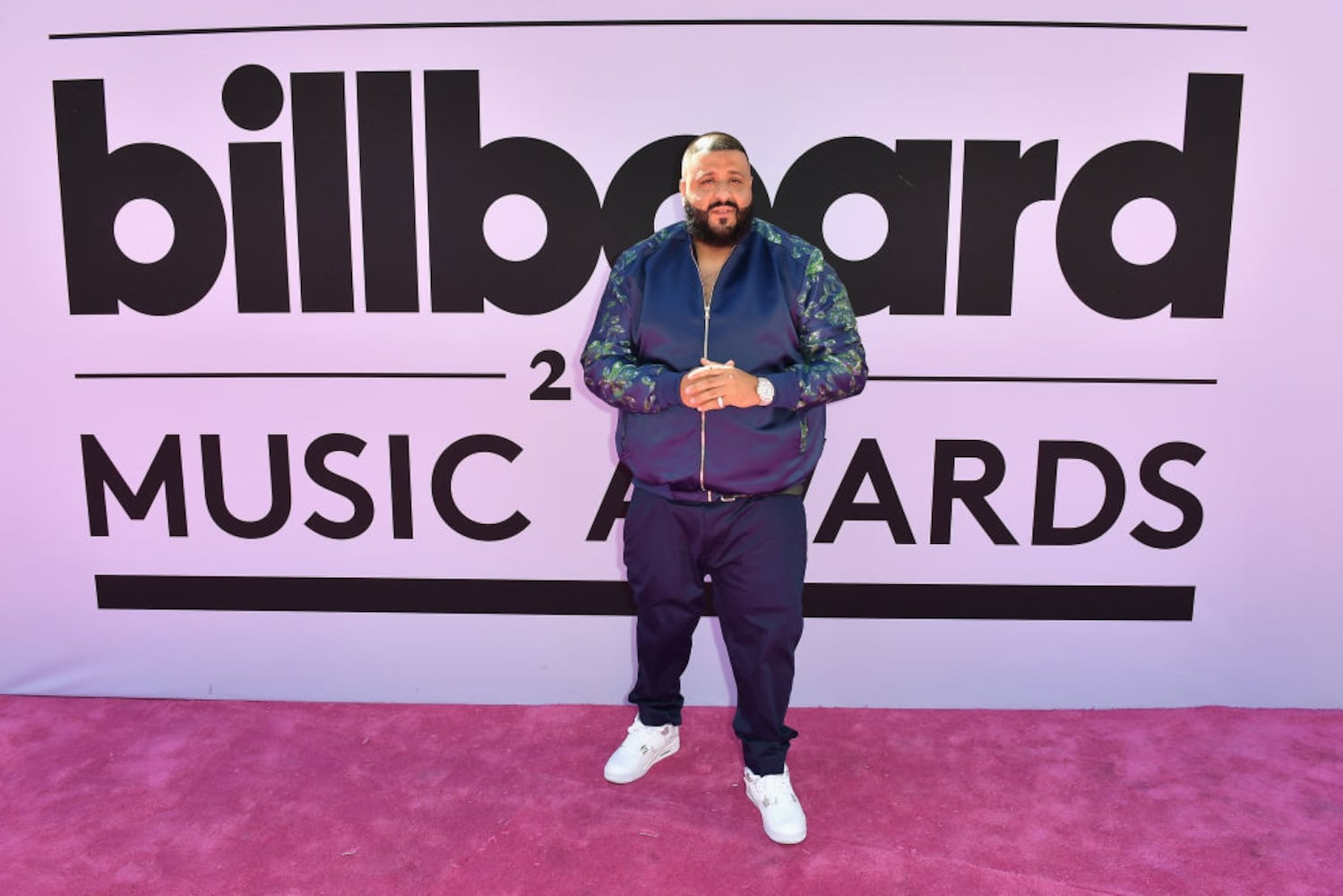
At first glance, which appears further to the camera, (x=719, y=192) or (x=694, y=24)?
(x=694, y=24)

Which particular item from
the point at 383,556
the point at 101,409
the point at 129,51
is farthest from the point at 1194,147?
the point at 101,409

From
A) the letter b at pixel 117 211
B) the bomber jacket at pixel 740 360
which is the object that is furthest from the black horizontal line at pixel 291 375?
the bomber jacket at pixel 740 360

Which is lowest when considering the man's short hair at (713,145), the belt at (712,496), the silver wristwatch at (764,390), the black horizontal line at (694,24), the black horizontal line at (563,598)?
the black horizontal line at (563,598)

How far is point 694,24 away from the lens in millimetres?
2865

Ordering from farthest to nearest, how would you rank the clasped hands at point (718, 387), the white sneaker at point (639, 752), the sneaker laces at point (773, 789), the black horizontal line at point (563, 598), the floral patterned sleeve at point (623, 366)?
the black horizontal line at point (563, 598) → the white sneaker at point (639, 752) → the sneaker laces at point (773, 789) → the floral patterned sleeve at point (623, 366) → the clasped hands at point (718, 387)

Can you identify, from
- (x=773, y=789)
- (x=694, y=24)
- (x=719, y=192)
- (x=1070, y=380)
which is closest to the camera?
(x=719, y=192)

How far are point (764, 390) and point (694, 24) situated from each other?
135 centimetres

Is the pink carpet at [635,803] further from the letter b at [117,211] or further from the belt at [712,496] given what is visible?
the letter b at [117,211]

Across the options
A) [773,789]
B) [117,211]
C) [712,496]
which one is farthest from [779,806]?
[117,211]

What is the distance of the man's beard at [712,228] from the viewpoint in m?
2.38

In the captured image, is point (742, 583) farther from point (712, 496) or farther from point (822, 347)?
point (822, 347)

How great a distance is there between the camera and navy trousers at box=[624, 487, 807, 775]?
2391mm

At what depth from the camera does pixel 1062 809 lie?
8.30 feet

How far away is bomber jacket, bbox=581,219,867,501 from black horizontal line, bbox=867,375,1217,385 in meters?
0.67
